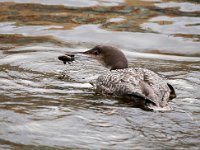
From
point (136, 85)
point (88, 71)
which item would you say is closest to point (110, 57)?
point (88, 71)

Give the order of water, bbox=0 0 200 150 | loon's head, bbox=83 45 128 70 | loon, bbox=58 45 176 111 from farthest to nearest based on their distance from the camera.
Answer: loon's head, bbox=83 45 128 70, loon, bbox=58 45 176 111, water, bbox=0 0 200 150

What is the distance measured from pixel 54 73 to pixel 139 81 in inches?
83.6

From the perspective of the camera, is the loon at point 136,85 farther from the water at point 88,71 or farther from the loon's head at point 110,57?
the water at point 88,71

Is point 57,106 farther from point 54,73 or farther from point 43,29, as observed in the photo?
point 43,29

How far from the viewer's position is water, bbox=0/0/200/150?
263 inches

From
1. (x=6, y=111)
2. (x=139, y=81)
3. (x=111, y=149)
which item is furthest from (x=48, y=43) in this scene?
(x=111, y=149)

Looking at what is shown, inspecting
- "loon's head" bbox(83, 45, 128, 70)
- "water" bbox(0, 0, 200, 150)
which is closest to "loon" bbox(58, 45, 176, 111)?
"loon's head" bbox(83, 45, 128, 70)

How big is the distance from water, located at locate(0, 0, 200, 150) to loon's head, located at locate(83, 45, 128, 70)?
0.28 metres

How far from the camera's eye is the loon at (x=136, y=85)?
800 centimetres

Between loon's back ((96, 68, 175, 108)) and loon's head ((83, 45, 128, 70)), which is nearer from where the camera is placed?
loon's back ((96, 68, 175, 108))

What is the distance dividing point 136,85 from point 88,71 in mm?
2347

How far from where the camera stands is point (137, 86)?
8.38m

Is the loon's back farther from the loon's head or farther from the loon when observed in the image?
the loon's head

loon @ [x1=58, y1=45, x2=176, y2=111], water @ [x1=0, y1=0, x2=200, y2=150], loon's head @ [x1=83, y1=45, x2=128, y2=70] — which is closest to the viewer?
water @ [x1=0, y1=0, x2=200, y2=150]
